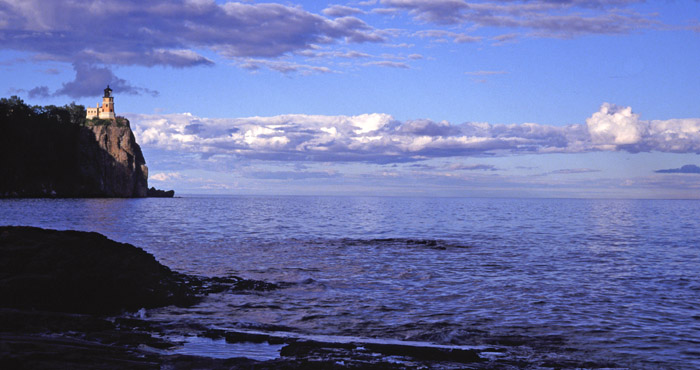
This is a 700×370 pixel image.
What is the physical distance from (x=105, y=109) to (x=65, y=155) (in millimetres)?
35584

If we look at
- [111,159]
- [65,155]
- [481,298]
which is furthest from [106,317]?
[111,159]

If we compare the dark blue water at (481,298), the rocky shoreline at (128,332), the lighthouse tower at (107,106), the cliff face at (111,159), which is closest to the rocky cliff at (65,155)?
the cliff face at (111,159)

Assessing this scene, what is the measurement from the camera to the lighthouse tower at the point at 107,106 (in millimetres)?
193125

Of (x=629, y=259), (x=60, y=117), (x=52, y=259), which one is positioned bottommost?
(x=629, y=259)

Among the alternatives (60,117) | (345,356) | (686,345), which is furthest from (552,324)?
(60,117)

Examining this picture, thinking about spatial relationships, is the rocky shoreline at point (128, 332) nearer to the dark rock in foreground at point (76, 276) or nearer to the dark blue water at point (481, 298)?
the dark rock in foreground at point (76, 276)

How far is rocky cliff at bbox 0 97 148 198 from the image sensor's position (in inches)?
5679

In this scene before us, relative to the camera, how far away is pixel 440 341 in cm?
1206

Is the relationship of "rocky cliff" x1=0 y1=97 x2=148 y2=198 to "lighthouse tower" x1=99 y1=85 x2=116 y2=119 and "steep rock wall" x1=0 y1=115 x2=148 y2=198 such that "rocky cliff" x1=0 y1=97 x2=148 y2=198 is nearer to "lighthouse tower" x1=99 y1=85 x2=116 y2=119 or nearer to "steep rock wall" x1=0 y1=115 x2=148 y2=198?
"steep rock wall" x1=0 y1=115 x2=148 y2=198

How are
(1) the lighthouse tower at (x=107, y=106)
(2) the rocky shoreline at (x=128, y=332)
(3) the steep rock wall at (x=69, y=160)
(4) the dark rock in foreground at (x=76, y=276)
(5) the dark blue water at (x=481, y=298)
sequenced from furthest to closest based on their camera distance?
(1) the lighthouse tower at (x=107, y=106), (3) the steep rock wall at (x=69, y=160), (4) the dark rock in foreground at (x=76, y=276), (5) the dark blue water at (x=481, y=298), (2) the rocky shoreline at (x=128, y=332)

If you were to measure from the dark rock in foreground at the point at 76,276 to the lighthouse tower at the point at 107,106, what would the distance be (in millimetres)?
195204

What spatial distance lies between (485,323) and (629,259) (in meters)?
19.3

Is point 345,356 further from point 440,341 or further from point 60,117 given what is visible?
point 60,117

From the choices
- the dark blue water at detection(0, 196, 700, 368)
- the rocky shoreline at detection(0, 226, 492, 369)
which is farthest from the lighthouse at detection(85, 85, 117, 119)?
the rocky shoreline at detection(0, 226, 492, 369)
